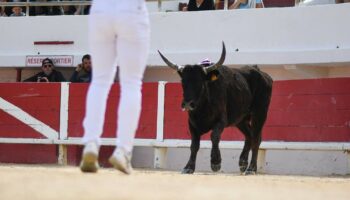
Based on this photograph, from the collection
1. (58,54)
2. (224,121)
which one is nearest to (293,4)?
(58,54)

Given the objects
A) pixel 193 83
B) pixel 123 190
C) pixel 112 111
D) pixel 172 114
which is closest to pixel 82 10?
pixel 112 111

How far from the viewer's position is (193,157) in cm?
Answer: 959

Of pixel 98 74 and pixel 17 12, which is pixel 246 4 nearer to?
pixel 17 12

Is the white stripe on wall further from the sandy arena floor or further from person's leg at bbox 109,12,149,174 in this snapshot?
person's leg at bbox 109,12,149,174

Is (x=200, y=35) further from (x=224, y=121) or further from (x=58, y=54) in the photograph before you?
(x=224, y=121)

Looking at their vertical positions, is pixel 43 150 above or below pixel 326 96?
below

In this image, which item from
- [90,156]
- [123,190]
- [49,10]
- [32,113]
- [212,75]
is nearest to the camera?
[123,190]

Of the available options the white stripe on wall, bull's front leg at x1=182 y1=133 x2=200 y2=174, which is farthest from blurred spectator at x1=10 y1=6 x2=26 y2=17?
bull's front leg at x1=182 y1=133 x2=200 y2=174

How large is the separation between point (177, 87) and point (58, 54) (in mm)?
3086

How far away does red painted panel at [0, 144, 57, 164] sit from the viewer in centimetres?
1391

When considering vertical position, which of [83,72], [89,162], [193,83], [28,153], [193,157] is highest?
[89,162]

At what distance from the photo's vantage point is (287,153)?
13430 millimetres

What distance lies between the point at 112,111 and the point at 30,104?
140 cm

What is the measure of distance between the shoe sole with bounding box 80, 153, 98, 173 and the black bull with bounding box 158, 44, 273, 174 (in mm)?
4231
